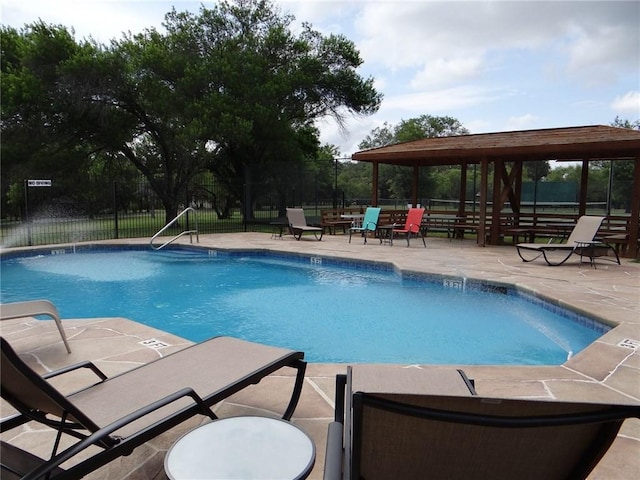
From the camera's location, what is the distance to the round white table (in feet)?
4.30

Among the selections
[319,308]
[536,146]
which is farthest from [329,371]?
[536,146]

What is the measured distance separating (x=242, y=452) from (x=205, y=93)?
16382 mm

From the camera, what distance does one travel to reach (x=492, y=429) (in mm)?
1138

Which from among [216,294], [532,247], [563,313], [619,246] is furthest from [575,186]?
[216,294]

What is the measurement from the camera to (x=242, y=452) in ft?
4.65

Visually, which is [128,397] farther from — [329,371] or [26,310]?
[26,310]

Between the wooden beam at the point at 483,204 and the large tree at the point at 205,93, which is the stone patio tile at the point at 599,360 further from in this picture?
the large tree at the point at 205,93

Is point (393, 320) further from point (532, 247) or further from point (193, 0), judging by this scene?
point (193, 0)

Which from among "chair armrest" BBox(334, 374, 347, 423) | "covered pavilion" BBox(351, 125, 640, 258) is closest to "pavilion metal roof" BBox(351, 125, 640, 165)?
"covered pavilion" BBox(351, 125, 640, 258)

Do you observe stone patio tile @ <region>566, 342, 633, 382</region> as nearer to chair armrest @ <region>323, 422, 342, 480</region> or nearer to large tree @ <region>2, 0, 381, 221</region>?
chair armrest @ <region>323, 422, 342, 480</region>

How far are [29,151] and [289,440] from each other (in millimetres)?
16985

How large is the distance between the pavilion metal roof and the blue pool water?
14.0 ft

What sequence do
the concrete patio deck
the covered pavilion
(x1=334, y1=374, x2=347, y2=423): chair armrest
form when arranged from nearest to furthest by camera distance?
(x1=334, y1=374, x2=347, y2=423): chair armrest, the concrete patio deck, the covered pavilion

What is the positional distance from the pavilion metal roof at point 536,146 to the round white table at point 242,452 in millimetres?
9507
